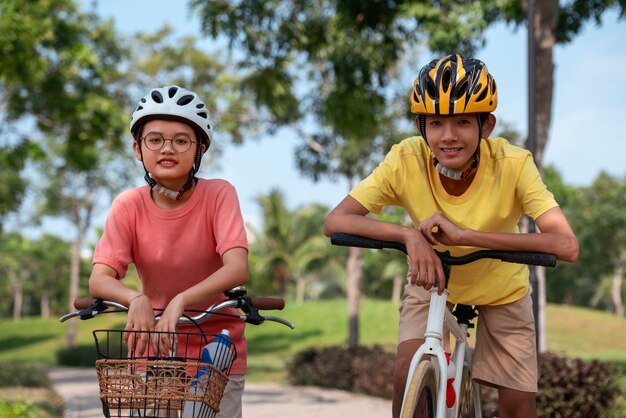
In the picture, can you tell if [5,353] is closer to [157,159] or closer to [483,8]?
[483,8]

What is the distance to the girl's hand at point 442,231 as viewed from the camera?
3150 mm

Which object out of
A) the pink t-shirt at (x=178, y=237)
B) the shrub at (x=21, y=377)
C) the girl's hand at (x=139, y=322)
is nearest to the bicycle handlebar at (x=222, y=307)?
the girl's hand at (x=139, y=322)

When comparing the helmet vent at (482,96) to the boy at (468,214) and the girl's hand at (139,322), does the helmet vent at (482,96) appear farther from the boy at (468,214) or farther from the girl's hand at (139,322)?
the girl's hand at (139,322)

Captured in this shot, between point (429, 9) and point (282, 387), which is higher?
point (429, 9)

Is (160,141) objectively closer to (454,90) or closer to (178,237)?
(178,237)

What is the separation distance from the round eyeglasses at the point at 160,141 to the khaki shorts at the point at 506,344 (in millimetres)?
1130

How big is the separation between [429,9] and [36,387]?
10.3 m

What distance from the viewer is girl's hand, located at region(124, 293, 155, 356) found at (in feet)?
9.41

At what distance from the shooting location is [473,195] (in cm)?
357

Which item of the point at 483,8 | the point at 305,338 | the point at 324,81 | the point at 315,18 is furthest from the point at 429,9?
the point at 305,338

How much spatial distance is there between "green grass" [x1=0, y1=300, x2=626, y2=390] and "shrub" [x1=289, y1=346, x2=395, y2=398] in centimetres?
1026

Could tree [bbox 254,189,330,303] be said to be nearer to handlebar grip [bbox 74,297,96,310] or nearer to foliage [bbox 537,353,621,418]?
foliage [bbox 537,353,621,418]

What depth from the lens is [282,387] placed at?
56.4 feet

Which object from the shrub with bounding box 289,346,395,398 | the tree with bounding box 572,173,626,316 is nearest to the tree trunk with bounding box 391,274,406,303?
the tree with bounding box 572,173,626,316
